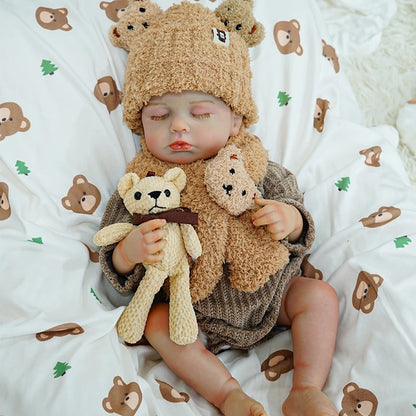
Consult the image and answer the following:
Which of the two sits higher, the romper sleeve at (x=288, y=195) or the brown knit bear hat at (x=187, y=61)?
the brown knit bear hat at (x=187, y=61)

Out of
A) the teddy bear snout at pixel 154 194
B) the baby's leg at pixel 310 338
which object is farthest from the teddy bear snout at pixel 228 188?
the baby's leg at pixel 310 338

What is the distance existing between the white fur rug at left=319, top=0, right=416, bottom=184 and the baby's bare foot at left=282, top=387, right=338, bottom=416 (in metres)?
0.87

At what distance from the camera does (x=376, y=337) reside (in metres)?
0.88

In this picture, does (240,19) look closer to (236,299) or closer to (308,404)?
(236,299)

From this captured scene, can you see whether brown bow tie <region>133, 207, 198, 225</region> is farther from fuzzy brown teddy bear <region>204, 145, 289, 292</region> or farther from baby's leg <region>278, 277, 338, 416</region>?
baby's leg <region>278, 277, 338, 416</region>

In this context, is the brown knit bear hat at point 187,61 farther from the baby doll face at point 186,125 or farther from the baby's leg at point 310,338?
the baby's leg at point 310,338

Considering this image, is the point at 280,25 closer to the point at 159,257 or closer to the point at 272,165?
the point at 272,165

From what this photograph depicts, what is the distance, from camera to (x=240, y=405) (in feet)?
2.75

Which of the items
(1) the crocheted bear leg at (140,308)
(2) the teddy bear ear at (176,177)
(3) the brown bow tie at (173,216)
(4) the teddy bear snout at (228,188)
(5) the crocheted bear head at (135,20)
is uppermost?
(5) the crocheted bear head at (135,20)

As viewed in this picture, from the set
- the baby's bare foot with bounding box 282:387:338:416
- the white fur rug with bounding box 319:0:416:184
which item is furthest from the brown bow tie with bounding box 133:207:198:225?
the white fur rug with bounding box 319:0:416:184

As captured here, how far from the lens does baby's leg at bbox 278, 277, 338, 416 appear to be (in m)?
0.84

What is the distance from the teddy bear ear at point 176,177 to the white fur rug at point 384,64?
0.80 meters

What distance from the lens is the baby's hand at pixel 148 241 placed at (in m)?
0.83

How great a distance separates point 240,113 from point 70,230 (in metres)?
0.42
